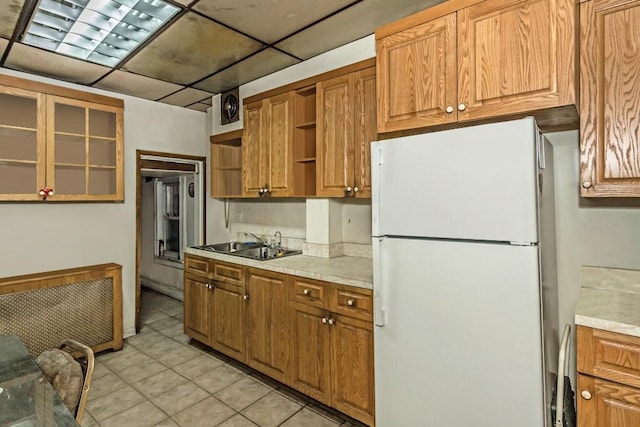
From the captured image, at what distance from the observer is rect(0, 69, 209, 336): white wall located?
9.98 ft

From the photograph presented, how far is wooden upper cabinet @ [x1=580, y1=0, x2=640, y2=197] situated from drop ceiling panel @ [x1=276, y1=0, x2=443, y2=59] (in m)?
0.91

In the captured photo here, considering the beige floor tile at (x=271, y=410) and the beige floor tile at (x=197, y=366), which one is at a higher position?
the beige floor tile at (x=197, y=366)

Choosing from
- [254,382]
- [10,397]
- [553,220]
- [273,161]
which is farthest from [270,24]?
[254,382]

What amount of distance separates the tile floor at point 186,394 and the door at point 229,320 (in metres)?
0.17

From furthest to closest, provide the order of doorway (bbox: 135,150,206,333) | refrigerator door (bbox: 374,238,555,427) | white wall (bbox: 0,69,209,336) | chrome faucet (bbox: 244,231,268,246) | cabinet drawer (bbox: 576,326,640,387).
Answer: doorway (bbox: 135,150,206,333), chrome faucet (bbox: 244,231,268,246), white wall (bbox: 0,69,209,336), refrigerator door (bbox: 374,238,555,427), cabinet drawer (bbox: 576,326,640,387)

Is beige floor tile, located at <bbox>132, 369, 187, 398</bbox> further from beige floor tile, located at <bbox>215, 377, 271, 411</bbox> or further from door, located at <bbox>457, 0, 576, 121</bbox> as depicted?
door, located at <bbox>457, 0, 576, 121</bbox>

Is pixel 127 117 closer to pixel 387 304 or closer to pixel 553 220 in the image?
pixel 387 304

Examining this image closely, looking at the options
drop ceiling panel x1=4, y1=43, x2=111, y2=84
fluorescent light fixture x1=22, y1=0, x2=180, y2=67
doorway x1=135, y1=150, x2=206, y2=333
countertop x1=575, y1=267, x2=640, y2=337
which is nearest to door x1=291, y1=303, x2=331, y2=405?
countertop x1=575, y1=267, x2=640, y2=337

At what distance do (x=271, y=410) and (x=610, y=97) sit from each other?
8.54ft

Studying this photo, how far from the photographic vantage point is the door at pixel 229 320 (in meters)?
2.82

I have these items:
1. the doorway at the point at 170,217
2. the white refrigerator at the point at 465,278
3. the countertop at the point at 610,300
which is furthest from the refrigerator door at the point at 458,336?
the doorway at the point at 170,217

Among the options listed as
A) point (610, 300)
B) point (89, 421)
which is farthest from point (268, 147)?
point (610, 300)

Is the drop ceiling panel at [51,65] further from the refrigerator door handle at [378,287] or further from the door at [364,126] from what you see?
the refrigerator door handle at [378,287]

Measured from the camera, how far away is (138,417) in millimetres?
2275
